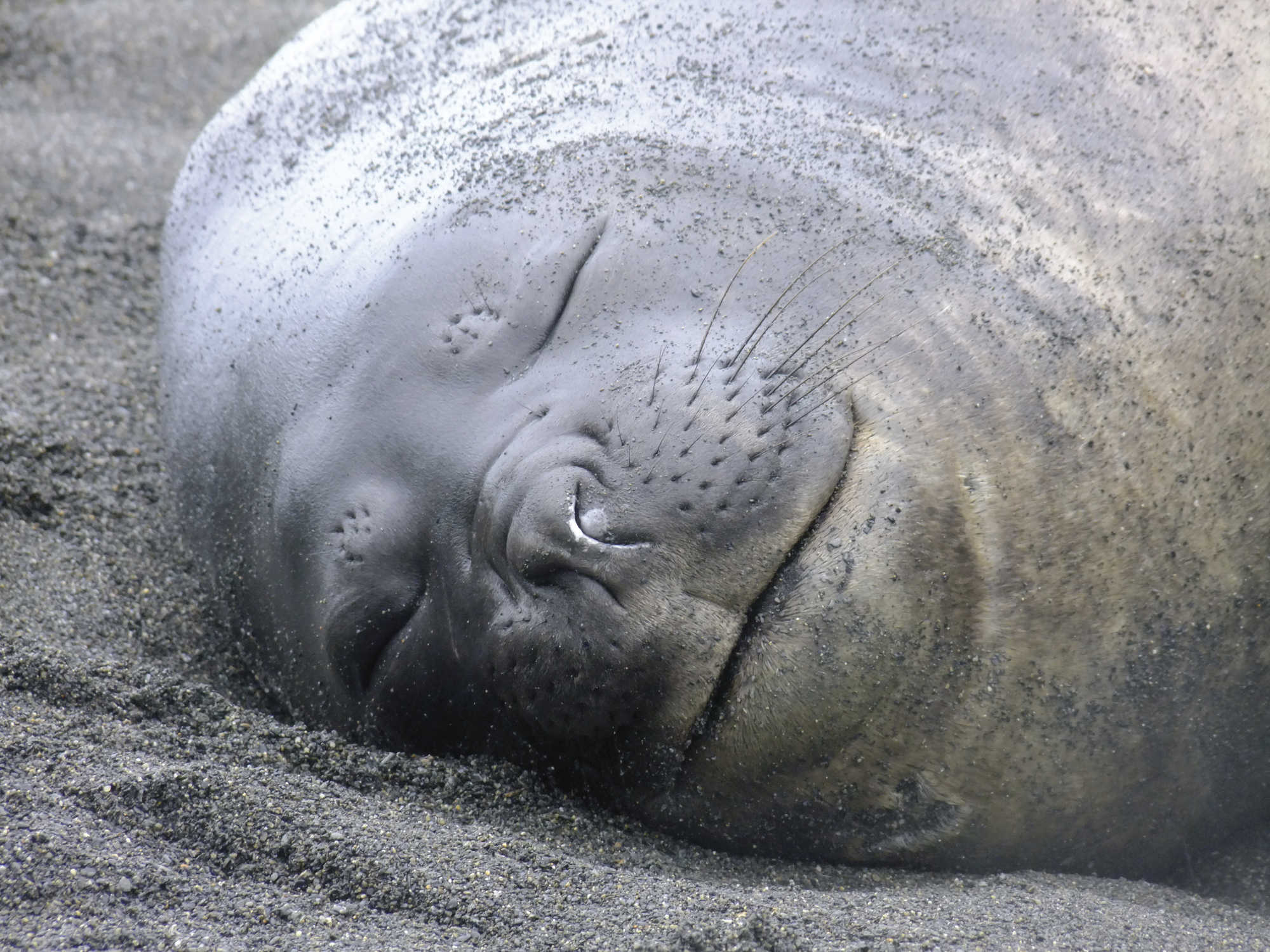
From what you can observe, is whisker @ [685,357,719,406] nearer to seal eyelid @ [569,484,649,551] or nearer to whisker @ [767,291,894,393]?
whisker @ [767,291,894,393]

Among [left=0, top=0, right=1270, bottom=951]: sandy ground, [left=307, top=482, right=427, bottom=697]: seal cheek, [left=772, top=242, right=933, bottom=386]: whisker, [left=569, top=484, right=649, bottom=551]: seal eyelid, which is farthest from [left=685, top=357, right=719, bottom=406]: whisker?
[left=0, top=0, right=1270, bottom=951]: sandy ground

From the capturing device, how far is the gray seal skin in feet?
7.02

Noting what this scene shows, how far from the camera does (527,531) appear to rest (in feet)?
7.00

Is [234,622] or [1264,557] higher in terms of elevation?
[1264,557]

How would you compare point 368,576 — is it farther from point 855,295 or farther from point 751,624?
point 855,295

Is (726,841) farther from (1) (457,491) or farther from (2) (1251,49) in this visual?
(2) (1251,49)

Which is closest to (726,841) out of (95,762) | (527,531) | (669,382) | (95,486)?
(527,531)

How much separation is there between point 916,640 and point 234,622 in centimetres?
166

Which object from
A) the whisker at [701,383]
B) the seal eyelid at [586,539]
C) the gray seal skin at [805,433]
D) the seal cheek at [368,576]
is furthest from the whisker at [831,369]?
the seal cheek at [368,576]

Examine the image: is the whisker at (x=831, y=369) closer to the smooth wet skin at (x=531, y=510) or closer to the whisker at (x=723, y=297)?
the smooth wet skin at (x=531, y=510)

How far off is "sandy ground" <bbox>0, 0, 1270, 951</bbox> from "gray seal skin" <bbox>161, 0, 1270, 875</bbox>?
106 millimetres

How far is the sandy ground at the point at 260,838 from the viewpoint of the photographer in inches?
77.7

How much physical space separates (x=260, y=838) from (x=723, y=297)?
4.15ft

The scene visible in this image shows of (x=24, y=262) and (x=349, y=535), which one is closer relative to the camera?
(x=349, y=535)
